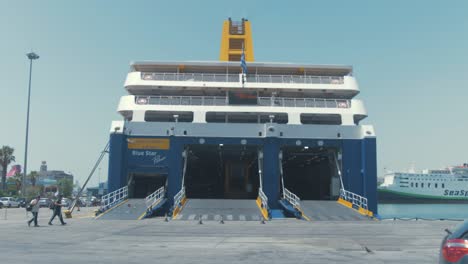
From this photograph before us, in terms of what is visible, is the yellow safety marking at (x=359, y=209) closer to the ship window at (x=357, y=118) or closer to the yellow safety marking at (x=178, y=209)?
the ship window at (x=357, y=118)

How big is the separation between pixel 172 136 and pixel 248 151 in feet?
23.4

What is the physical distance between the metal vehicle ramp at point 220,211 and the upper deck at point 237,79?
8.05m

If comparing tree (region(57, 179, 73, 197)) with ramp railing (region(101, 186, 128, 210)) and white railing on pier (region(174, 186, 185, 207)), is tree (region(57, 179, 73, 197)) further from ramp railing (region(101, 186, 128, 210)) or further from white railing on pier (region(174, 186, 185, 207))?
white railing on pier (region(174, 186, 185, 207))

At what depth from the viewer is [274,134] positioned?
89.8ft

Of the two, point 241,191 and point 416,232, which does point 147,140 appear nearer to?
point 241,191

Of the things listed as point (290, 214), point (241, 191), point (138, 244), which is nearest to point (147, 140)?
point (290, 214)

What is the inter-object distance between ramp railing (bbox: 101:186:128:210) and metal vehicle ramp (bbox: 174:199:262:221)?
12.9 ft

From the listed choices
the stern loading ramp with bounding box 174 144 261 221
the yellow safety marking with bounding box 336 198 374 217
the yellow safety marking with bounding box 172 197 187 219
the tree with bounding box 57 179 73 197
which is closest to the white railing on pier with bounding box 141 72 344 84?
the stern loading ramp with bounding box 174 144 261 221

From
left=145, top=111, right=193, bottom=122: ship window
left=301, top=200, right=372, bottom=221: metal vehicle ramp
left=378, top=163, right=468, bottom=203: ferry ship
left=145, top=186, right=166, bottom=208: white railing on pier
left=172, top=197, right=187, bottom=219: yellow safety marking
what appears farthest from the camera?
left=378, top=163, right=468, bottom=203: ferry ship

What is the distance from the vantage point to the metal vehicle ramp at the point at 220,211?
22.8 metres

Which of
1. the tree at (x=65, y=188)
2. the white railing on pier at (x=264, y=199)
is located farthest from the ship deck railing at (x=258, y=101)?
the tree at (x=65, y=188)

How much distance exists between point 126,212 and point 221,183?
2334cm

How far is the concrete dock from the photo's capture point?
32.4 ft

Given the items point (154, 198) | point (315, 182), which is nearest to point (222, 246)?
point (154, 198)
